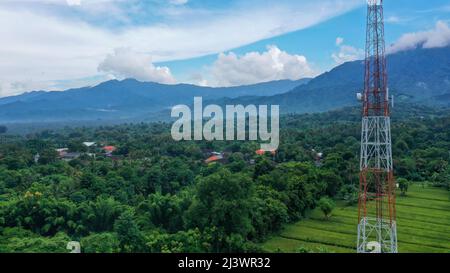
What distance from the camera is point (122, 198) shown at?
1983 cm

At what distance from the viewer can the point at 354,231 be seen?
17.2 meters

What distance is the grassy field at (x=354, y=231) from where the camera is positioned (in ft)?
50.2

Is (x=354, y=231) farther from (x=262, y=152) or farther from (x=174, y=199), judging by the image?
(x=262, y=152)

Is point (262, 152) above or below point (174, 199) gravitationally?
above

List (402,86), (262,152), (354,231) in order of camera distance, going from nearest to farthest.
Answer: (354,231) < (262,152) < (402,86)

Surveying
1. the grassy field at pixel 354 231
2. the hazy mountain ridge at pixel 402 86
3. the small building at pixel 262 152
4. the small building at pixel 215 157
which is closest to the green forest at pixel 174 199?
the small building at pixel 262 152

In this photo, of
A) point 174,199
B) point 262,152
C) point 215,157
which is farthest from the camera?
point 262,152

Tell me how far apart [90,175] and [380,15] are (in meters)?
15.5

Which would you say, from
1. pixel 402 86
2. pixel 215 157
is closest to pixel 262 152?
pixel 215 157

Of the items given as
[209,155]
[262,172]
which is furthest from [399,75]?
[262,172]

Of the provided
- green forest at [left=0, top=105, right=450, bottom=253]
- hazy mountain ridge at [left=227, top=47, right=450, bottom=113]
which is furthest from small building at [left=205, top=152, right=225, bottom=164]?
hazy mountain ridge at [left=227, top=47, right=450, bottom=113]

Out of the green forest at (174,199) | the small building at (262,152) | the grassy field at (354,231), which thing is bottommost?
the grassy field at (354,231)

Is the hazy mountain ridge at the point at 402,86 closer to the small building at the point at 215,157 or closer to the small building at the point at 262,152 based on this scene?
the small building at the point at 262,152
